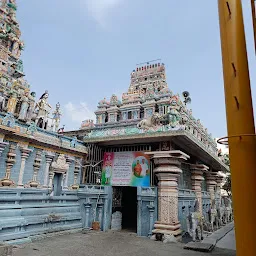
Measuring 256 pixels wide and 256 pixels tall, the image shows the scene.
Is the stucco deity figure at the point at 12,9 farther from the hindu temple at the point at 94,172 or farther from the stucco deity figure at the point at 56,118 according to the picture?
the stucco deity figure at the point at 56,118

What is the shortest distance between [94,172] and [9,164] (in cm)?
565

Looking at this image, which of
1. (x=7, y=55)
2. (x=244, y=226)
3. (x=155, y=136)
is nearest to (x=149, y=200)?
(x=155, y=136)

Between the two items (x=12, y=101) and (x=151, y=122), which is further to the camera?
(x=12, y=101)

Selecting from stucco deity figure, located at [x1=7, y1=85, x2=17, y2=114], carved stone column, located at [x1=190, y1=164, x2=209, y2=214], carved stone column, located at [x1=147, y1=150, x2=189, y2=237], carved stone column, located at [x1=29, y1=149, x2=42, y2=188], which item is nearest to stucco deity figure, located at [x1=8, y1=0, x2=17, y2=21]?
stucco deity figure, located at [x1=7, y1=85, x2=17, y2=114]

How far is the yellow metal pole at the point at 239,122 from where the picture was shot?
9.30ft

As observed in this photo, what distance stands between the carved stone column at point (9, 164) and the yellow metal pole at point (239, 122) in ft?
33.0

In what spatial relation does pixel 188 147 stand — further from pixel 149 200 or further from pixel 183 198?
pixel 149 200

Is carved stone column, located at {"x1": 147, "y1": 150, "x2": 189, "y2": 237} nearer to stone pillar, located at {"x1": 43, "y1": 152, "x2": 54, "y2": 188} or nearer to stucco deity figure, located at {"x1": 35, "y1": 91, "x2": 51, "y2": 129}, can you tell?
stone pillar, located at {"x1": 43, "y1": 152, "x2": 54, "y2": 188}

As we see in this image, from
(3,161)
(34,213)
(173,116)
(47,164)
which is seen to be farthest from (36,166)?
(173,116)

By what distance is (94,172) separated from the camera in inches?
592

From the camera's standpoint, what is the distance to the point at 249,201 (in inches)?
112

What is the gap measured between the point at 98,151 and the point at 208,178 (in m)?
13.6

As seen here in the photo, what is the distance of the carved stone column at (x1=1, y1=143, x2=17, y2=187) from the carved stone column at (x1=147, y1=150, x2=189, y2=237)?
7.01 metres

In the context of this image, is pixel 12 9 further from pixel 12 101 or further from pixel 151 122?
pixel 151 122
